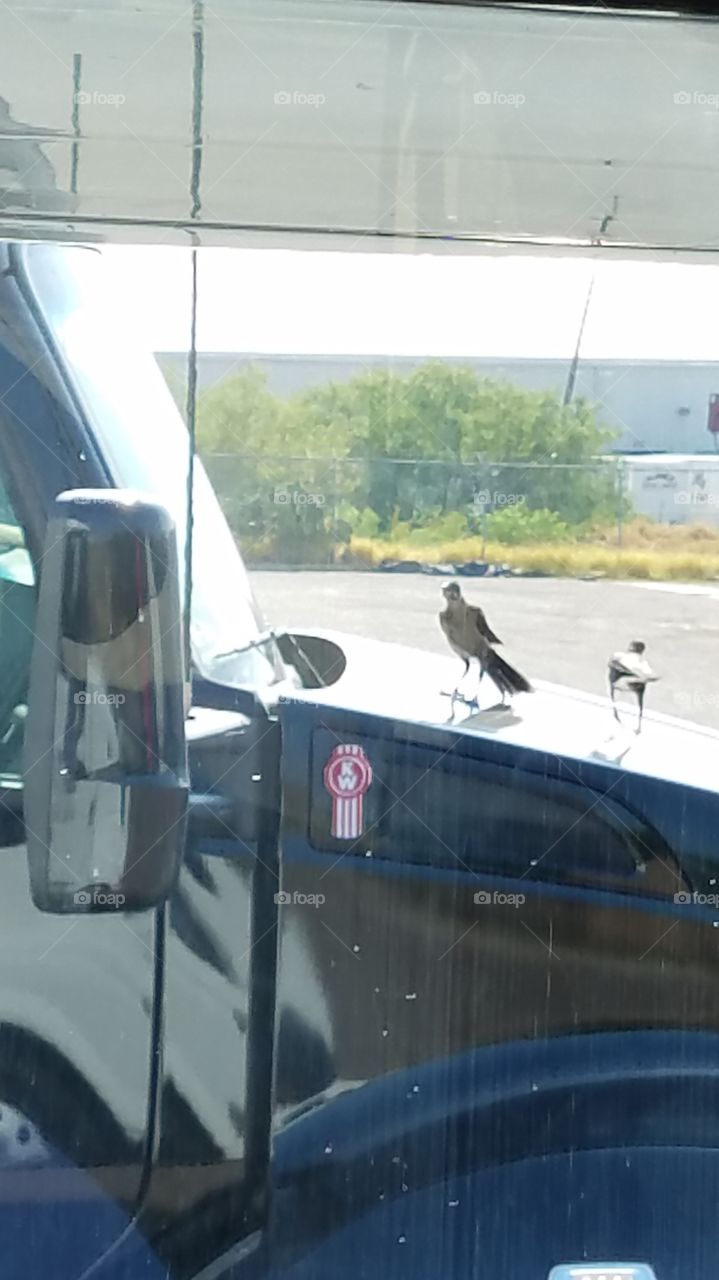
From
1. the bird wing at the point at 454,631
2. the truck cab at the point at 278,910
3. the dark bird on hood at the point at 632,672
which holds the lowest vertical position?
the truck cab at the point at 278,910

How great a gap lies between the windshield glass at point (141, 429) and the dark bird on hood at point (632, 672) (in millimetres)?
486

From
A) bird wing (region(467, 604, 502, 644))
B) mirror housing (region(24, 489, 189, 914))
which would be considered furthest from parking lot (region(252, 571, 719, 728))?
mirror housing (region(24, 489, 189, 914))

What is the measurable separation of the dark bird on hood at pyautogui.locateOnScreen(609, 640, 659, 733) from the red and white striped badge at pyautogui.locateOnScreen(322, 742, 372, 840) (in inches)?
14.0

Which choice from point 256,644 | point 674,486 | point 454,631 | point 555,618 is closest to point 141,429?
point 256,644

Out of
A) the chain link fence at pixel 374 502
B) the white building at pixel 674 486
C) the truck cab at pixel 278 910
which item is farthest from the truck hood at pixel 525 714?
the white building at pixel 674 486

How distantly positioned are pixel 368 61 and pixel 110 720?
0.93 meters

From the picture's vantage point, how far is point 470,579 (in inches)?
74.6

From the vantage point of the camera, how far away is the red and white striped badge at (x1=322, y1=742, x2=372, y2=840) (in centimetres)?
189

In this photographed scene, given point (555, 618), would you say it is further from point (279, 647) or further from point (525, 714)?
point (279, 647)

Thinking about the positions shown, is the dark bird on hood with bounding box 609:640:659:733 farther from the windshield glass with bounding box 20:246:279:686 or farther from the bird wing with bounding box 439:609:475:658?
the windshield glass with bounding box 20:246:279:686

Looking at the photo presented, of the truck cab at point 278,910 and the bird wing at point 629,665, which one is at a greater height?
the bird wing at point 629,665

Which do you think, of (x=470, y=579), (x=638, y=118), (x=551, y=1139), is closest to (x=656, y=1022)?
(x=551, y=1139)

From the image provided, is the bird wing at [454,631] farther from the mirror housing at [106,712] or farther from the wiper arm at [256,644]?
the mirror housing at [106,712]

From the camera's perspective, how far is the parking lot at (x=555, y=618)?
6.17ft
